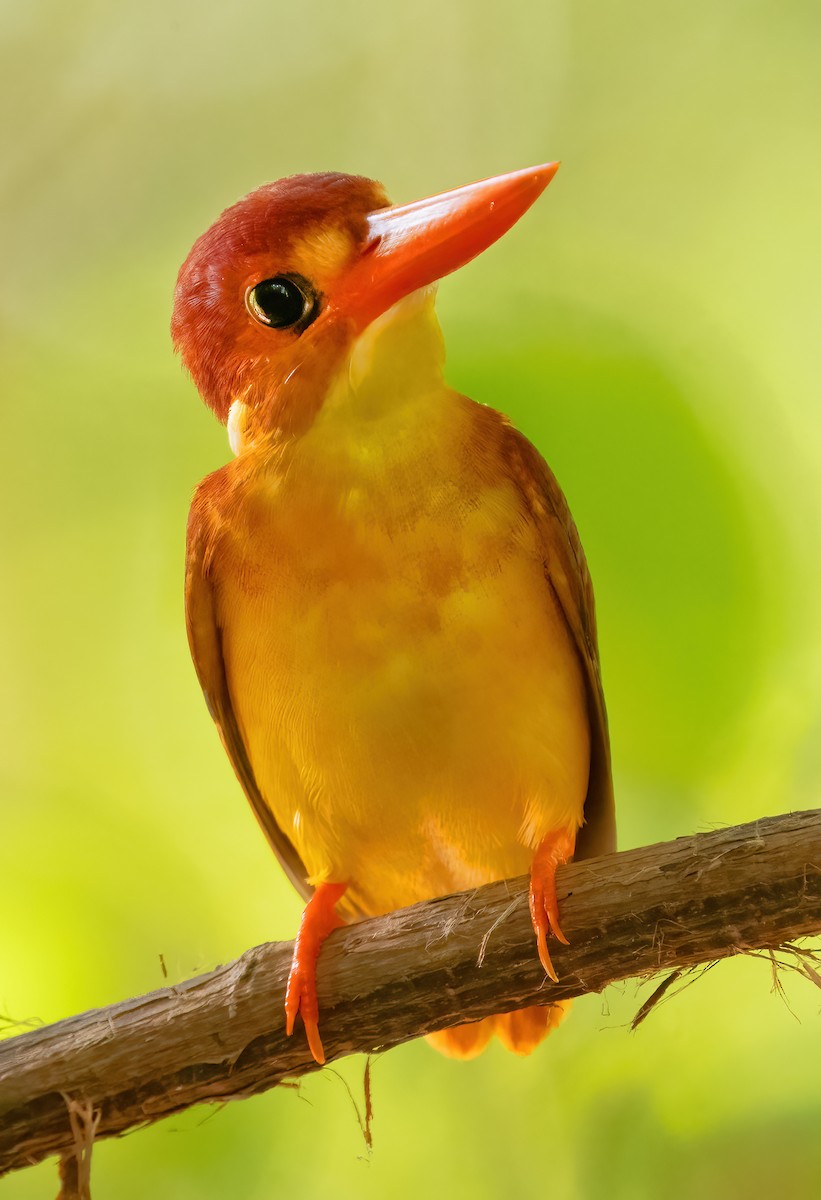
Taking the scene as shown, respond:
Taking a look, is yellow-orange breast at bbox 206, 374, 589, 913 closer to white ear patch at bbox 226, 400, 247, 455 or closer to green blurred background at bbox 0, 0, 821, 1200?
white ear patch at bbox 226, 400, 247, 455

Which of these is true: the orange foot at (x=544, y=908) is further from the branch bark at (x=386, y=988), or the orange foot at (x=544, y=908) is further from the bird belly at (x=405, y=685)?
the bird belly at (x=405, y=685)

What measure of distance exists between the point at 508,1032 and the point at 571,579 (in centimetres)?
56

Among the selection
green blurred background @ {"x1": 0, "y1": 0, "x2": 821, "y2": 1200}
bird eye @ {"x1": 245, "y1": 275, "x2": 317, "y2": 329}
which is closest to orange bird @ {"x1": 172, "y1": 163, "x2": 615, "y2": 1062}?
bird eye @ {"x1": 245, "y1": 275, "x2": 317, "y2": 329}

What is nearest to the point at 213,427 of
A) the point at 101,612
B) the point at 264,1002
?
the point at 101,612

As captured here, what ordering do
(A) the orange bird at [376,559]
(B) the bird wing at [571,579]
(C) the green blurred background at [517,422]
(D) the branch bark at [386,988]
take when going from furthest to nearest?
(C) the green blurred background at [517,422], (B) the bird wing at [571,579], (A) the orange bird at [376,559], (D) the branch bark at [386,988]

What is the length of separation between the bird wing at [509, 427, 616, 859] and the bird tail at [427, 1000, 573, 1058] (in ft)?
0.78

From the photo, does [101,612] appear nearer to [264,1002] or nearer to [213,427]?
[213,427]

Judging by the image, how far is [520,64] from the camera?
167 centimetres

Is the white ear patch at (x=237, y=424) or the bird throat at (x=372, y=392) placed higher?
the white ear patch at (x=237, y=424)

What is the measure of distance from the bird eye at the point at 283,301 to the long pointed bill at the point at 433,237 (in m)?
0.04

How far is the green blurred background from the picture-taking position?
58.2 inches

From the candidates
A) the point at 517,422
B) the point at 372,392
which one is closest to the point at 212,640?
the point at 372,392

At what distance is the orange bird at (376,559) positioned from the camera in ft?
3.83

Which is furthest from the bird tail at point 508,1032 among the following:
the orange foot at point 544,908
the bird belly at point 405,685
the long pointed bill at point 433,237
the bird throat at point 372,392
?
the long pointed bill at point 433,237
